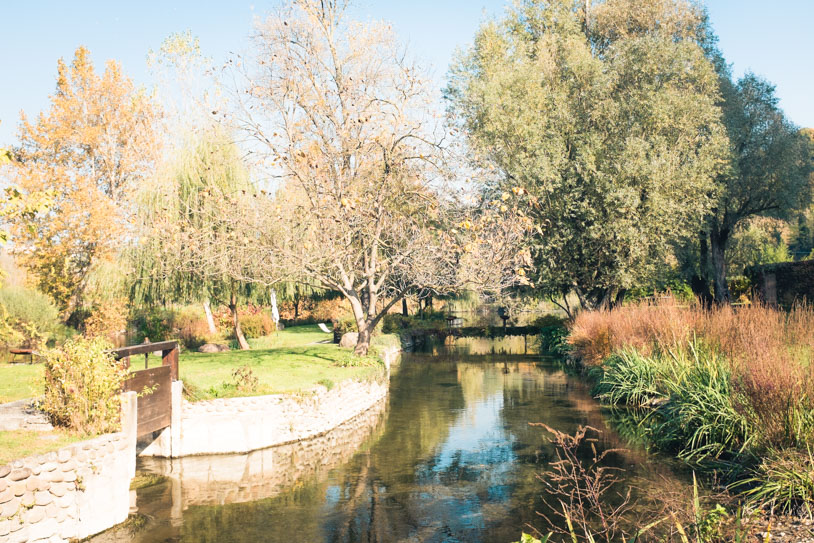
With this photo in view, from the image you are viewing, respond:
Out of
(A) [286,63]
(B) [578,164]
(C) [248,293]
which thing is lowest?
(C) [248,293]

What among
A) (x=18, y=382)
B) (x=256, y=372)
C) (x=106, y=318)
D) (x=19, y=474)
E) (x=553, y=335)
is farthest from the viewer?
(x=553, y=335)

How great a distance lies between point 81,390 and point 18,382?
6890mm

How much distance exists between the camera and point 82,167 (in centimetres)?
3756

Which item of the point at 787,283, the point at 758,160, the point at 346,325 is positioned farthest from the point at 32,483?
the point at 758,160

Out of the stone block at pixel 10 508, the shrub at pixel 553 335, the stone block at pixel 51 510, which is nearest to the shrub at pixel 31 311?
the stone block at pixel 51 510

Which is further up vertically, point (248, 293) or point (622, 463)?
point (248, 293)

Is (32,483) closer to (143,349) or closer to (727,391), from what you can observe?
(143,349)

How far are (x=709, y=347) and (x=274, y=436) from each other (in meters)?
10.0

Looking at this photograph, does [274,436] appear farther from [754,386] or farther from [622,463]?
[754,386]

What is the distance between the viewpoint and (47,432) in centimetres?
960

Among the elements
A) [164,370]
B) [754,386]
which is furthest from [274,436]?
[754,386]

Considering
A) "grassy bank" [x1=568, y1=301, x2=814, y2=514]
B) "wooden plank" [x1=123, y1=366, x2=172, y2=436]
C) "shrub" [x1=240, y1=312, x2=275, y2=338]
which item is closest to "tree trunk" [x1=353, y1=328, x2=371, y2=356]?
"grassy bank" [x1=568, y1=301, x2=814, y2=514]

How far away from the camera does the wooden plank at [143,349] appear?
447 inches

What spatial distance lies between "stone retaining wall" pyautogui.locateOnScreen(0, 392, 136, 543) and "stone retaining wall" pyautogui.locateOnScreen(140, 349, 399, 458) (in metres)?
3.31
